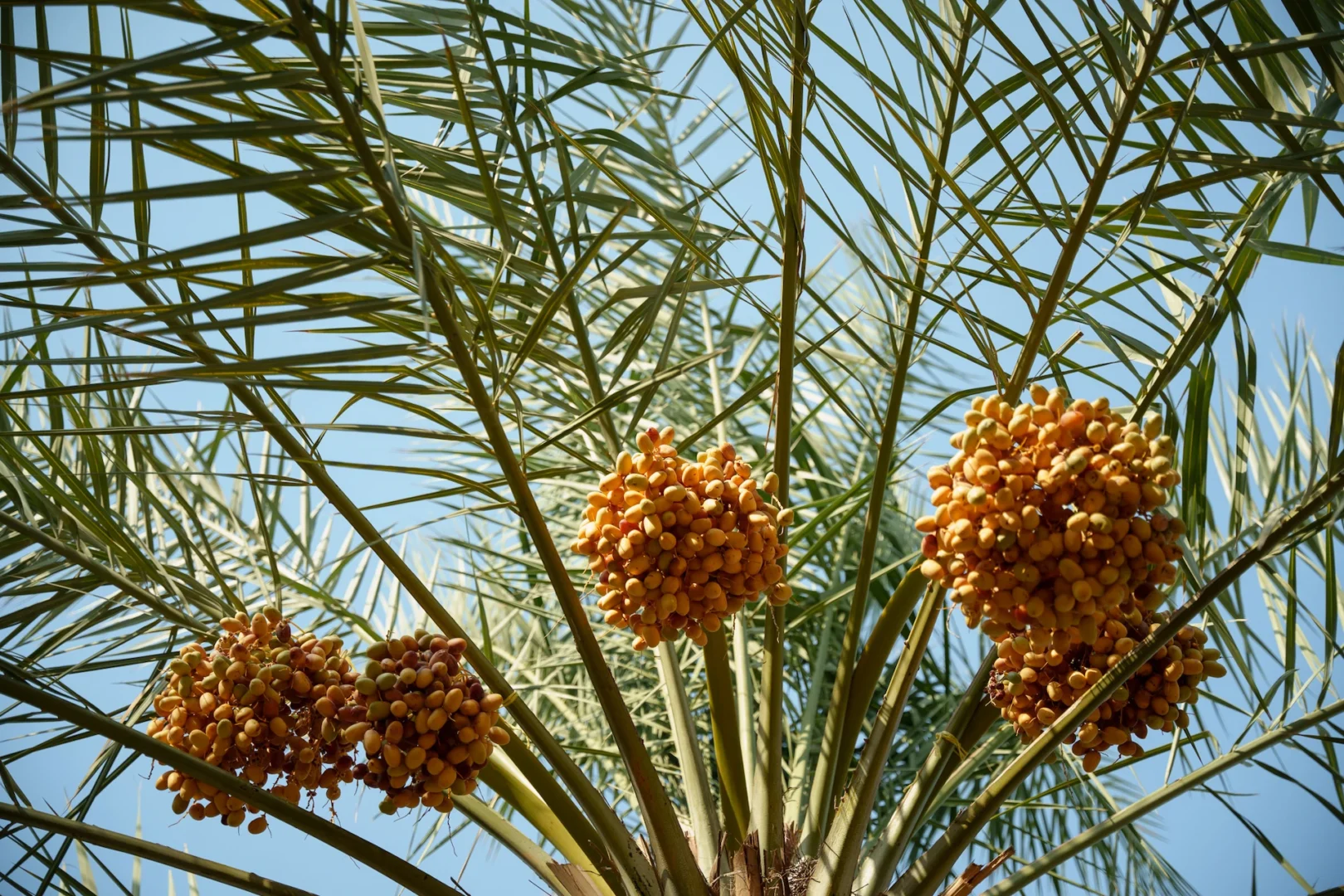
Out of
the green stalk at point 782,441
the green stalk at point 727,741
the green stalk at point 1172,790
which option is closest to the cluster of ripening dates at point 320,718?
the green stalk at point 727,741

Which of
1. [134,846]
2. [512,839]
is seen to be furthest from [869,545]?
[134,846]

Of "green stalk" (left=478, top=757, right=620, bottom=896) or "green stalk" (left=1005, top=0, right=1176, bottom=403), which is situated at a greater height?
"green stalk" (left=1005, top=0, right=1176, bottom=403)

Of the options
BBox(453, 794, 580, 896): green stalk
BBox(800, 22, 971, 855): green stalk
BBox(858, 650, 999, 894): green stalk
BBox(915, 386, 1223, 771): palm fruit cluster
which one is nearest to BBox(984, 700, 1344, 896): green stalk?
BBox(858, 650, 999, 894): green stalk

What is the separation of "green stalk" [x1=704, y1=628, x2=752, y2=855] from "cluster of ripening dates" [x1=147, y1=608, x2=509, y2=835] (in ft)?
1.33

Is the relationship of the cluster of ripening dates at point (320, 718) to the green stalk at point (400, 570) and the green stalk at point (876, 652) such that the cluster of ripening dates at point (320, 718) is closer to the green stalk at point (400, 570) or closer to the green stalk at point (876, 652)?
the green stalk at point (400, 570)

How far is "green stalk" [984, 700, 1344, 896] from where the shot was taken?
148 centimetres

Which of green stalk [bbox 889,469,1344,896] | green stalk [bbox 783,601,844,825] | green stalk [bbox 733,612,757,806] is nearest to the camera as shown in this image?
green stalk [bbox 889,469,1344,896]

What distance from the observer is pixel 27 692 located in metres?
1.21

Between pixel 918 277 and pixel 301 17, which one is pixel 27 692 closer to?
pixel 301 17

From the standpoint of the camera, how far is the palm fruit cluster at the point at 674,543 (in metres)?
1.38

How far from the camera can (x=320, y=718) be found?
4.76 ft

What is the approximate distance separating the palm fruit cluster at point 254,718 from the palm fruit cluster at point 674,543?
1.38 feet

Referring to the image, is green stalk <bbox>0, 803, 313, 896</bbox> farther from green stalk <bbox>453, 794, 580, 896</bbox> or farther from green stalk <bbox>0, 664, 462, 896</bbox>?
green stalk <bbox>453, 794, 580, 896</bbox>

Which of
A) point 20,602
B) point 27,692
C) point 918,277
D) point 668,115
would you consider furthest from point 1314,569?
point 20,602
